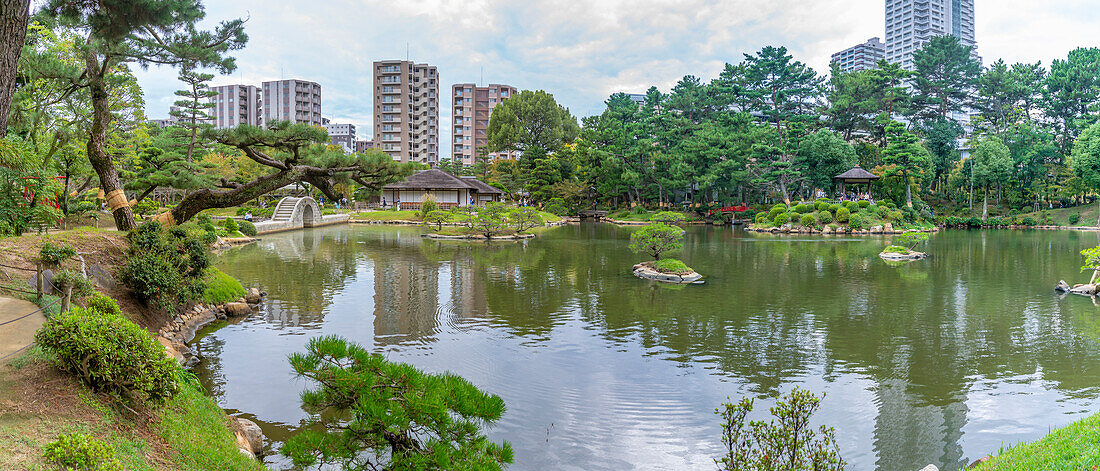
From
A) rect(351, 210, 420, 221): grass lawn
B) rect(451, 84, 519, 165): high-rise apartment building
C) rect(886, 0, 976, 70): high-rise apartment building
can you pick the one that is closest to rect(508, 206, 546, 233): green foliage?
rect(351, 210, 420, 221): grass lawn

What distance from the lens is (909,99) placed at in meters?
49.6

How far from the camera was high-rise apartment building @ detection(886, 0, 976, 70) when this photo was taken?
361ft

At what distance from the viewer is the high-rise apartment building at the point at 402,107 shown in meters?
72.8

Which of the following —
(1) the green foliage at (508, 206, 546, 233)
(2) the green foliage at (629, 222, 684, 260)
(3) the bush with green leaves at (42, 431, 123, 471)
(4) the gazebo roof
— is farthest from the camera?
(4) the gazebo roof

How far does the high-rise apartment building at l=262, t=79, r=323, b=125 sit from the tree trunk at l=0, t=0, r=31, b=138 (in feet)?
268

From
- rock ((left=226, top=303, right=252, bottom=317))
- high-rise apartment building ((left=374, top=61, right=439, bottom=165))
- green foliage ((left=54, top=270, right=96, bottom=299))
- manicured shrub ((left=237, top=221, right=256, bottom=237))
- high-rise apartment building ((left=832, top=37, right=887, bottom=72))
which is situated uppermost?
high-rise apartment building ((left=832, top=37, right=887, bottom=72))

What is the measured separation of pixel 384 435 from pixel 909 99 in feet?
187

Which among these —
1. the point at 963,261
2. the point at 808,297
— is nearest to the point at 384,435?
the point at 808,297

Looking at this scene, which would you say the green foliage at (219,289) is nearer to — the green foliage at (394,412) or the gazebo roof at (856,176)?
the green foliage at (394,412)

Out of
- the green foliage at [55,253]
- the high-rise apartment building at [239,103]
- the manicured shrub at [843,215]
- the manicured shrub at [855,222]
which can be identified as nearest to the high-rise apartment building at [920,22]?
the manicured shrub at [843,215]

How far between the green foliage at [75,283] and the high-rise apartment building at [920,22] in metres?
127

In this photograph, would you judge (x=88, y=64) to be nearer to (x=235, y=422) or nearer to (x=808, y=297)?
(x=235, y=422)

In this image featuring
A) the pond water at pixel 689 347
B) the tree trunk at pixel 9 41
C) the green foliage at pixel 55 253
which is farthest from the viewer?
the green foliage at pixel 55 253

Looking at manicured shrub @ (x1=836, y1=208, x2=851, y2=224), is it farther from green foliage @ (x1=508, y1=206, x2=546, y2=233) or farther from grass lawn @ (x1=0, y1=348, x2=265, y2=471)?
grass lawn @ (x1=0, y1=348, x2=265, y2=471)
